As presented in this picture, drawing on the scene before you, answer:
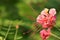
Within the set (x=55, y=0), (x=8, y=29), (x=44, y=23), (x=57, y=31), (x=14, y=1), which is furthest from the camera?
(x=14, y=1)

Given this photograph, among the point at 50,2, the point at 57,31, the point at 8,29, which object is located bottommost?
the point at 57,31

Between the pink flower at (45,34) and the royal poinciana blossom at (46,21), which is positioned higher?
the royal poinciana blossom at (46,21)

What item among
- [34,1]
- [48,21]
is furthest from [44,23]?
[34,1]

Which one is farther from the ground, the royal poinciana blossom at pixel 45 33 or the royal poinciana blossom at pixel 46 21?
the royal poinciana blossom at pixel 46 21

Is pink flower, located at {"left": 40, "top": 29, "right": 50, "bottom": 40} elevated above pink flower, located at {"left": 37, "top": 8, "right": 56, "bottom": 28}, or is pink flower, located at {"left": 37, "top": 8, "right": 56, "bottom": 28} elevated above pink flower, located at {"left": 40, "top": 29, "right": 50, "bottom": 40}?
pink flower, located at {"left": 37, "top": 8, "right": 56, "bottom": 28}

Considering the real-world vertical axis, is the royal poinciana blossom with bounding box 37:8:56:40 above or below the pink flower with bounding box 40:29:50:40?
above

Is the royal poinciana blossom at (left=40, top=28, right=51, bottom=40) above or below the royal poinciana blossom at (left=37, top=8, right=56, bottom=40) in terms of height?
below

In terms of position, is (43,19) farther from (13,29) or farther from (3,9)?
(3,9)

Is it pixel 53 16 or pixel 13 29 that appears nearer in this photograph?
pixel 53 16

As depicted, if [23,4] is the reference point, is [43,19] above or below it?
below

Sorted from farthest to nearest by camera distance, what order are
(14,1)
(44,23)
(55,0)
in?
(14,1) < (55,0) < (44,23)

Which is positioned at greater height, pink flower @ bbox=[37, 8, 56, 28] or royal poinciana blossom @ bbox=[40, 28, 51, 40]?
pink flower @ bbox=[37, 8, 56, 28]
